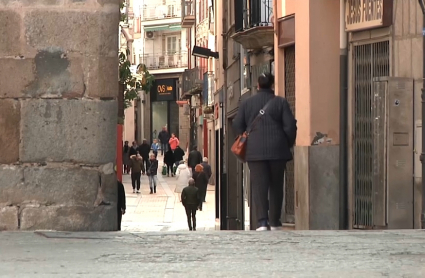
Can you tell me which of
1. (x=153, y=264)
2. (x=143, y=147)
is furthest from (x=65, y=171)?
(x=143, y=147)

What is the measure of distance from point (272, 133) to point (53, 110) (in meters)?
3.00

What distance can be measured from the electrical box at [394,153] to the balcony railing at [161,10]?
69.5m

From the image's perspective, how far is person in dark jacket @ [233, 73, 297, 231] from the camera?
11422 millimetres

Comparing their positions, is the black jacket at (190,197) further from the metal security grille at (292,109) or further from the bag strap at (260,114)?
the bag strap at (260,114)

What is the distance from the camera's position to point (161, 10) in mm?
86062

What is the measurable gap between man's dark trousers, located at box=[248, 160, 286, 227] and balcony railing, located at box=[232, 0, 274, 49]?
1196 cm

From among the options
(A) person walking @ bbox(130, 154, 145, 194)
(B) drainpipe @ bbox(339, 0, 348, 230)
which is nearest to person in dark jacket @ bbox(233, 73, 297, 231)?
(B) drainpipe @ bbox(339, 0, 348, 230)

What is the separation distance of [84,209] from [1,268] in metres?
2.51

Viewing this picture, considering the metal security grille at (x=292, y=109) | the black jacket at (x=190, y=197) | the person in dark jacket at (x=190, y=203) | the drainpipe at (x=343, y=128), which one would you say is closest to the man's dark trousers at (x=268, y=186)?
the drainpipe at (x=343, y=128)

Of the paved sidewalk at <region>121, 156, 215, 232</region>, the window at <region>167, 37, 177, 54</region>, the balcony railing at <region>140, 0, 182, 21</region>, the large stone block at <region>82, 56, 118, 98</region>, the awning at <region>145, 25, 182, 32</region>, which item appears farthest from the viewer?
the window at <region>167, 37, 177, 54</region>

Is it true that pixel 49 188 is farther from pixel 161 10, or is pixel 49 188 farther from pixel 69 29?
pixel 161 10

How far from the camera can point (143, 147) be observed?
58375 mm

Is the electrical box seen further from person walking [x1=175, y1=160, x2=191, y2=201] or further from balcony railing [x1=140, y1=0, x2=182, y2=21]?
balcony railing [x1=140, y1=0, x2=182, y2=21]

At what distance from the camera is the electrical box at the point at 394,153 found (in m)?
14.9
